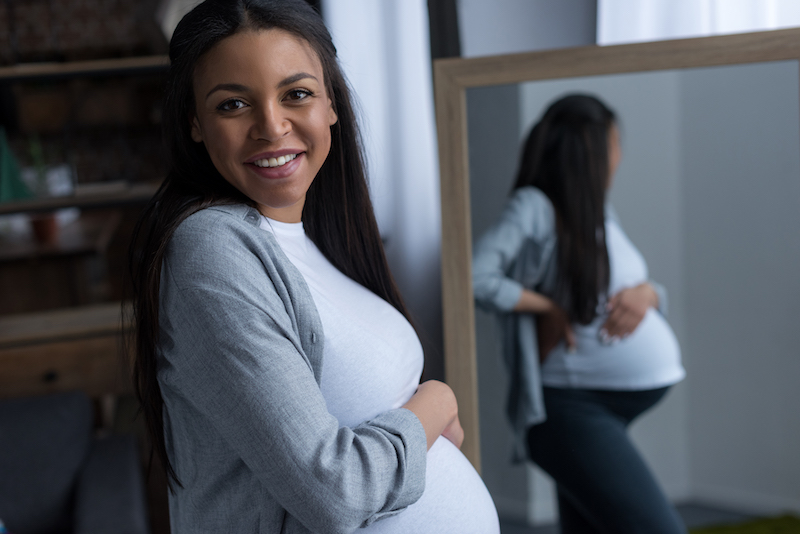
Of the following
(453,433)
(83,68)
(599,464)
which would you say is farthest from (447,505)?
(83,68)

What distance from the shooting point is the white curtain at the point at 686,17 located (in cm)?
141

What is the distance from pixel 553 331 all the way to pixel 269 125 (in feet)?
3.14

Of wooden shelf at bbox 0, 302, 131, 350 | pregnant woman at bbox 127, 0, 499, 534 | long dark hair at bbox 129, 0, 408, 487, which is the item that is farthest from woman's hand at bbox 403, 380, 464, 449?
wooden shelf at bbox 0, 302, 131, 350

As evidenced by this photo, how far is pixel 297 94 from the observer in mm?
708

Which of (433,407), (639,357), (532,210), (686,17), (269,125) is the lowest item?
(639,357)

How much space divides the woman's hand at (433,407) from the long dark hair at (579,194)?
70 cm

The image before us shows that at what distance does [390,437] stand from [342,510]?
9 cm

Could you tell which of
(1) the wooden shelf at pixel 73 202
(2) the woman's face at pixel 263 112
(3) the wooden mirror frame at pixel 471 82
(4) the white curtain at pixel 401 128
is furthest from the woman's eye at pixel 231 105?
(1) the wooden shelf at pixel 73 202

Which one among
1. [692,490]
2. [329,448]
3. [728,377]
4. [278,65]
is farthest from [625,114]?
[329,448]

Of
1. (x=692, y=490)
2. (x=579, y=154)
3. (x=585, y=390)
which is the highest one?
(x=579, y=154)

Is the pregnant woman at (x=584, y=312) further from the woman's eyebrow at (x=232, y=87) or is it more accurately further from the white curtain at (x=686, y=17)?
the woman's eyebrow at (x=232, y=87)

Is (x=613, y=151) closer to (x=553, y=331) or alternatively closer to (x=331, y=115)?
(x=553, y=331)

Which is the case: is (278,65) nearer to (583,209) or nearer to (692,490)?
(583,209)

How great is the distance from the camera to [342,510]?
0.61 meters
